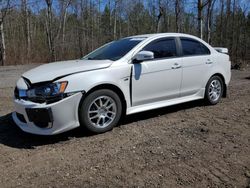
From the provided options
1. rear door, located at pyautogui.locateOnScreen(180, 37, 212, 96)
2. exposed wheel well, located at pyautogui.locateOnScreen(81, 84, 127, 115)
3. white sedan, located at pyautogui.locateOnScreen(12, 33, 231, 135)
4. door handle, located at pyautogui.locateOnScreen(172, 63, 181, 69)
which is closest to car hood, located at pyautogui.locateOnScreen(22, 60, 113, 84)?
white sedan, located at pyautogui.locateOnScreen(12, 33, 231, 135)

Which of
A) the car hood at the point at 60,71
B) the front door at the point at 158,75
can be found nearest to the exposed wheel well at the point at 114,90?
the front door at the point at 158,75

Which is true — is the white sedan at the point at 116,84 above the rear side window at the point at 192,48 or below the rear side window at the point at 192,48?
below

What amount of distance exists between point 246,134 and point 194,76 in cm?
171

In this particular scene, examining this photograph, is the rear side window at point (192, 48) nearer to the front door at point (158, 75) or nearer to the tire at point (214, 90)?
the front door at point (158, 75)

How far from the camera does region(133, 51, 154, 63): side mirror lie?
4875 millimetres

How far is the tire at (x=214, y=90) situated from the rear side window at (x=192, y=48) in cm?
61

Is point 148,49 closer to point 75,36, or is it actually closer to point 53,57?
point 53,57

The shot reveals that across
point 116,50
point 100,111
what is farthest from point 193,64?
point 100,111

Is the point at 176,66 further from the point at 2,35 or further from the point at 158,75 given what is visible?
the point at 2,35

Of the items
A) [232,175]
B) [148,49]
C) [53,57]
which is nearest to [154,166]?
[232,175]

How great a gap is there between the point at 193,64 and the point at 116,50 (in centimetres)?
159

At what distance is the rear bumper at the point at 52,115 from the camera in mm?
4087

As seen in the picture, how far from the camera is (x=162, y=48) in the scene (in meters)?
5.47

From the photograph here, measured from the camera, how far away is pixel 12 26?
2850 centimetres
